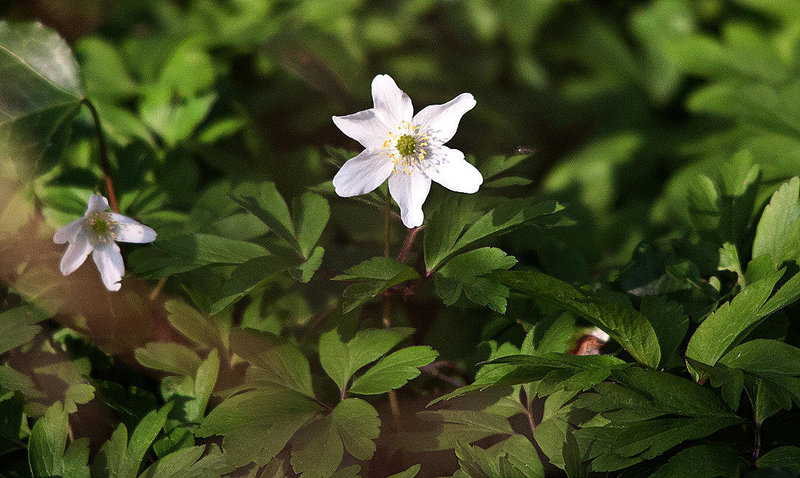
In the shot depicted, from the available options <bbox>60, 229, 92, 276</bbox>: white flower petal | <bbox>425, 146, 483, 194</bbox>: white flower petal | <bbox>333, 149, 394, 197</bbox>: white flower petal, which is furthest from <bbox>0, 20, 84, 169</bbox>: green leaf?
<bbox>425, 146, 483, 194</bbox>: white flower petal

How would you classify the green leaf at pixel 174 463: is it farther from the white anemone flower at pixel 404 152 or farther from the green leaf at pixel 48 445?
the white anemone flower at pixel 404 152

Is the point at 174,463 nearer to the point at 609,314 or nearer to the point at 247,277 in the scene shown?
the point at 247,277

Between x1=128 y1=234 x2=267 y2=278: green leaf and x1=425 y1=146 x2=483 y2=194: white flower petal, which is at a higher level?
x1=425 y1=146 x2=483 y2=194: white flower petal

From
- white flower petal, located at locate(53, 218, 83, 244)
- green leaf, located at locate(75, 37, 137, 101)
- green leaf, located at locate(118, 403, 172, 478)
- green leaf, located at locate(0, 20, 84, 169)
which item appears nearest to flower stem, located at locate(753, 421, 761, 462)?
green leaf, located at locate(118, 403, 172, 478)

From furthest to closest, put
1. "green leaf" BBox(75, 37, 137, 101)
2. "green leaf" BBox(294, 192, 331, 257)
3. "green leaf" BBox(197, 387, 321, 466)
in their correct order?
"green leaf" BBox(75, 37, 137, 101)
"green leaf" BBox(294, 192, 331, 257)
"green leaf" BBox(197, 387, 321, 466)

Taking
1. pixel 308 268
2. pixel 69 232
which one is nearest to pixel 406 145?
pixel 308 268

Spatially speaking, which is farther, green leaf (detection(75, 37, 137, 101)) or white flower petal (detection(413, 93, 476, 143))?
green leaf (detection(75, 37, 137, 101))

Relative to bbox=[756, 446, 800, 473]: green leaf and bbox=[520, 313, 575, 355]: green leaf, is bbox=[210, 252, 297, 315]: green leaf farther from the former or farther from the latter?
bbox=[756, 446, 800, 473]: green leaf

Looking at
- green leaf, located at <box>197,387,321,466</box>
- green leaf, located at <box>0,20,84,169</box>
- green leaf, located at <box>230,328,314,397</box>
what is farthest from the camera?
green leaf, located at <box>0,20,84,169</box>

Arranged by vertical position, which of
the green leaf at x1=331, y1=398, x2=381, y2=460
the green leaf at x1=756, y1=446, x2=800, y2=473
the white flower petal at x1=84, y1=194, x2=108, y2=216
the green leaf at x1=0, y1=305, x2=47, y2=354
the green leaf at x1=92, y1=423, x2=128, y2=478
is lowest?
the green leaf at x1=92, y1=423, x2=128, y2=478
